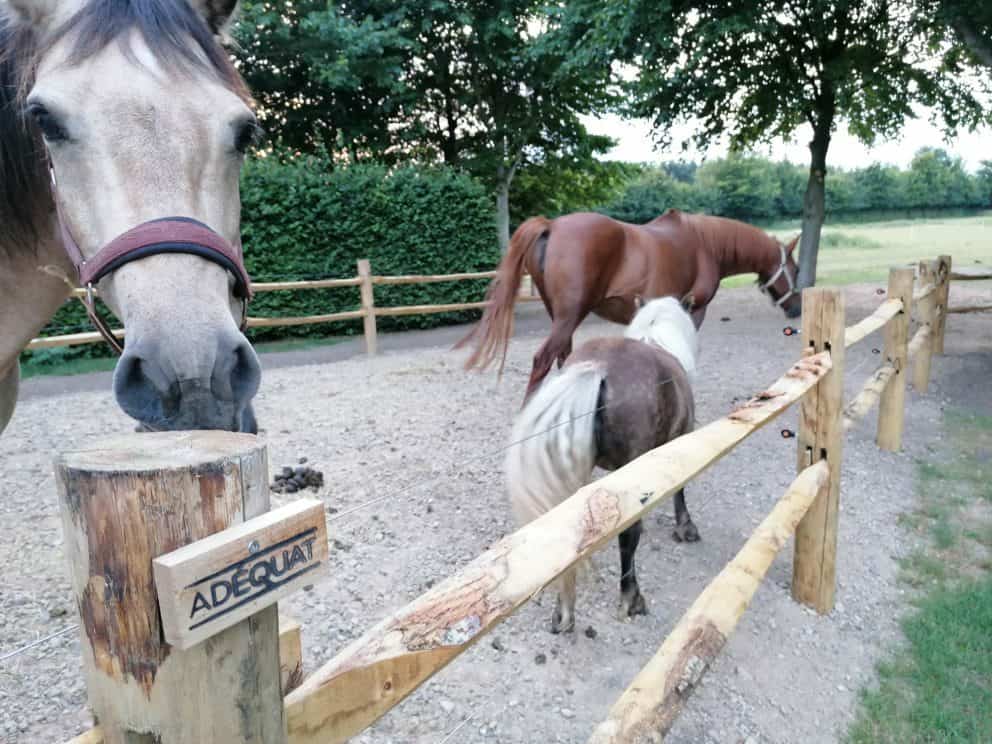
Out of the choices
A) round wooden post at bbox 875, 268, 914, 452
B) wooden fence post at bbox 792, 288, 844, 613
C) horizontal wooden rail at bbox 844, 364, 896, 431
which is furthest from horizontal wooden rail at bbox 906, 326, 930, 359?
wooden fence post at bbox 792, 288, 844, 613

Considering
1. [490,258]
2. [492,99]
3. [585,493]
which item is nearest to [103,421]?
[585,493]

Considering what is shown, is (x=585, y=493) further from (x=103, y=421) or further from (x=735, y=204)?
(x=735, y=204)

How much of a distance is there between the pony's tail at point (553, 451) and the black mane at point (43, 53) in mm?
1435

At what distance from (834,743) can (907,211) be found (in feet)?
143

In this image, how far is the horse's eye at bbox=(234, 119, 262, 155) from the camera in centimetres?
149

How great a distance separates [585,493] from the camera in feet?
3.69

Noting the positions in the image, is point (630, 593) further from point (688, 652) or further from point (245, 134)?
point (245, 134)

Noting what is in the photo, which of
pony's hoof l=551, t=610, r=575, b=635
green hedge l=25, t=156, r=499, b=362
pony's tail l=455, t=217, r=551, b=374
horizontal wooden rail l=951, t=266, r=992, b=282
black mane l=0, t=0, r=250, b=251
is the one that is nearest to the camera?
black mane l=0, t=0, r=250, b=251

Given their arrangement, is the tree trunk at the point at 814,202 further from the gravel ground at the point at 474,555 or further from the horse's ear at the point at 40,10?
the horse's ear at the point at 40,10

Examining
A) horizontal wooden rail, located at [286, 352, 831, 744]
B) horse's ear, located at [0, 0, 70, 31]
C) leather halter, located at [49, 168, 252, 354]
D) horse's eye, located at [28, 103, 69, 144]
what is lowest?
horizontal wooden rail, located at [286, 352, 831, 744]

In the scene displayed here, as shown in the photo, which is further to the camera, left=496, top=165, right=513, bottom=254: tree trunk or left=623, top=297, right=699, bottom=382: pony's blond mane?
left=496, top=165, right=513, bottom=254: tree trunk

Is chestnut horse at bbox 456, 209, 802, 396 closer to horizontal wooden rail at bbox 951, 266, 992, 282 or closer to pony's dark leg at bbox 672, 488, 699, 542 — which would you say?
pony's dark leg at bbox 672, 488, 699, 542

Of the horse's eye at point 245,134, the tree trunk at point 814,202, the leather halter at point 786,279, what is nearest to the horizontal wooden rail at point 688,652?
the horse's eye at point 245,134

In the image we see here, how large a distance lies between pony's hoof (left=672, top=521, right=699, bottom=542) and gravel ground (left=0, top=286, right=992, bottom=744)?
0.07 m
